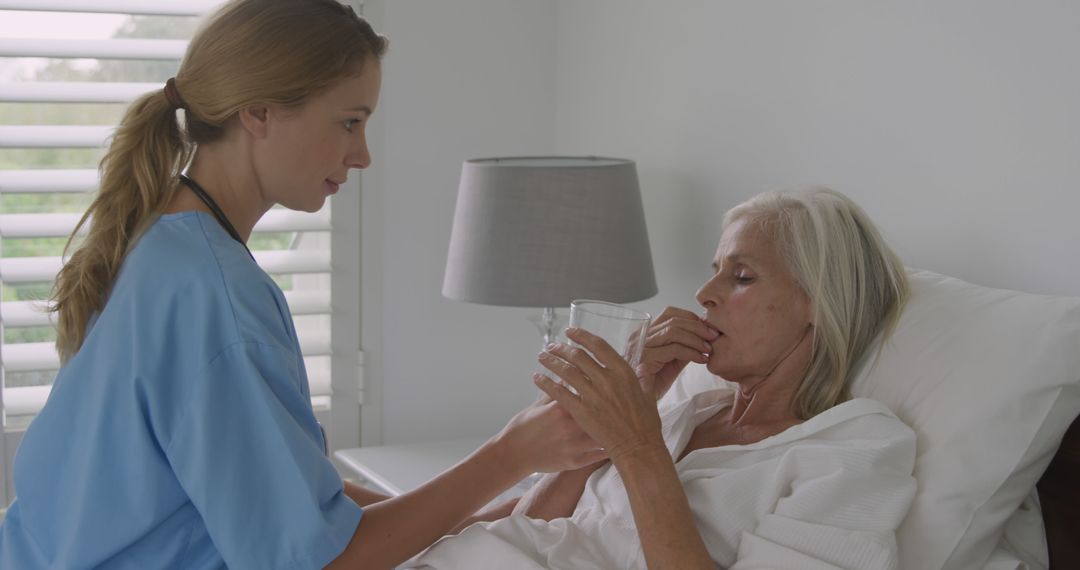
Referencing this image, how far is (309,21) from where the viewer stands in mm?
1352

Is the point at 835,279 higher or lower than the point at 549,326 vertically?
higher

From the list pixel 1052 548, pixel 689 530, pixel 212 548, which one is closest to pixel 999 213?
pixel 1052 548

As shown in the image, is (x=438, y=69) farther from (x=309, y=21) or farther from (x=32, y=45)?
(x=309, y=21)

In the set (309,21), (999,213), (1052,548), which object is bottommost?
(1052,548)

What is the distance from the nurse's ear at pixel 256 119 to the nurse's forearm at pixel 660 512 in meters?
0.61

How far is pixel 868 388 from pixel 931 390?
0.10 meters

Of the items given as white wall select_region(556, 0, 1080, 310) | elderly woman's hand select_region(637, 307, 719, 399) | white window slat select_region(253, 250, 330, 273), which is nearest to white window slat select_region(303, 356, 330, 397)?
white window slat select_region(253, 250, 330, 273)

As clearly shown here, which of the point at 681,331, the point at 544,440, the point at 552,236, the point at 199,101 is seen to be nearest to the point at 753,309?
the point at 681,331

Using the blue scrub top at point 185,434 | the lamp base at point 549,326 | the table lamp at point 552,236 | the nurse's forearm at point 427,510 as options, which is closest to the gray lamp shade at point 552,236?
the table lamp at point 552,236

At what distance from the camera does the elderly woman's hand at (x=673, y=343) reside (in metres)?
1.72

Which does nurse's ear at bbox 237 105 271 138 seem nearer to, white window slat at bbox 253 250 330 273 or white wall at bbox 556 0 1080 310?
white wall at bbox 556 0 1080 310

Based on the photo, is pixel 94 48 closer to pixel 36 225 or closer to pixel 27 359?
pixel 36 225

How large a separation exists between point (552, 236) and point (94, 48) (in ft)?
3.68

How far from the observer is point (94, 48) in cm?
255
